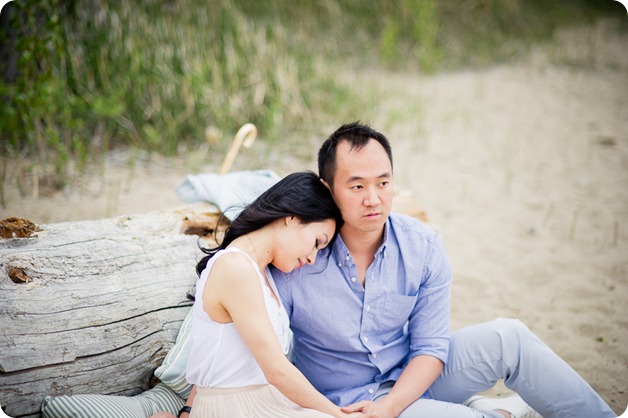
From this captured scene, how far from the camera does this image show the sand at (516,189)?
3861 millimetres

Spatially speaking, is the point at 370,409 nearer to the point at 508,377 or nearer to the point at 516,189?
the point at 508,377

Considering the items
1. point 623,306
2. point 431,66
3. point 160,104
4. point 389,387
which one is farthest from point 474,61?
point 389,387

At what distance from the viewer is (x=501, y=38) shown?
9391mm

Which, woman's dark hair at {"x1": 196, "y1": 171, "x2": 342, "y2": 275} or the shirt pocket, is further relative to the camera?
the shirt pocket

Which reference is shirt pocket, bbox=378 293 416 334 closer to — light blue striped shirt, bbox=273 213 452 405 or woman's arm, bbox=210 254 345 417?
light blue striped shirt, bbox=273 213 452 405

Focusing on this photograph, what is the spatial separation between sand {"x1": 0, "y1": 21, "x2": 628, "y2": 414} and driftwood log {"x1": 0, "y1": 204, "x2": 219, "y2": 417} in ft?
5.87

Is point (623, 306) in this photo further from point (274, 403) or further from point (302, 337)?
point (274, 403)

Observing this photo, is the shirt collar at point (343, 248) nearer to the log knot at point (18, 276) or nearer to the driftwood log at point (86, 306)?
the driftwood log at point (86, 306)

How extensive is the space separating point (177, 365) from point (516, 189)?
13.3 ft

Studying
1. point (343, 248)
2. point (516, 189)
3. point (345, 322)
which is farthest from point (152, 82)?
point (345, 322)

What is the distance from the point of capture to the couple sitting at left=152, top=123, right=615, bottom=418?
2143 millimetres

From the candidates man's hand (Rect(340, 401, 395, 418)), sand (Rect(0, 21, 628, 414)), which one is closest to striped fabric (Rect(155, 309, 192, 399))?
man's hand (Rect(340, 401, 395, 418))

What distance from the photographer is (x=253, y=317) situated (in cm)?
205

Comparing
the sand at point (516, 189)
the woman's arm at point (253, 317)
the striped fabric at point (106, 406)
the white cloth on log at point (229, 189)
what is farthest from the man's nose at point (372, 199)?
the sand at point (516, 189)
